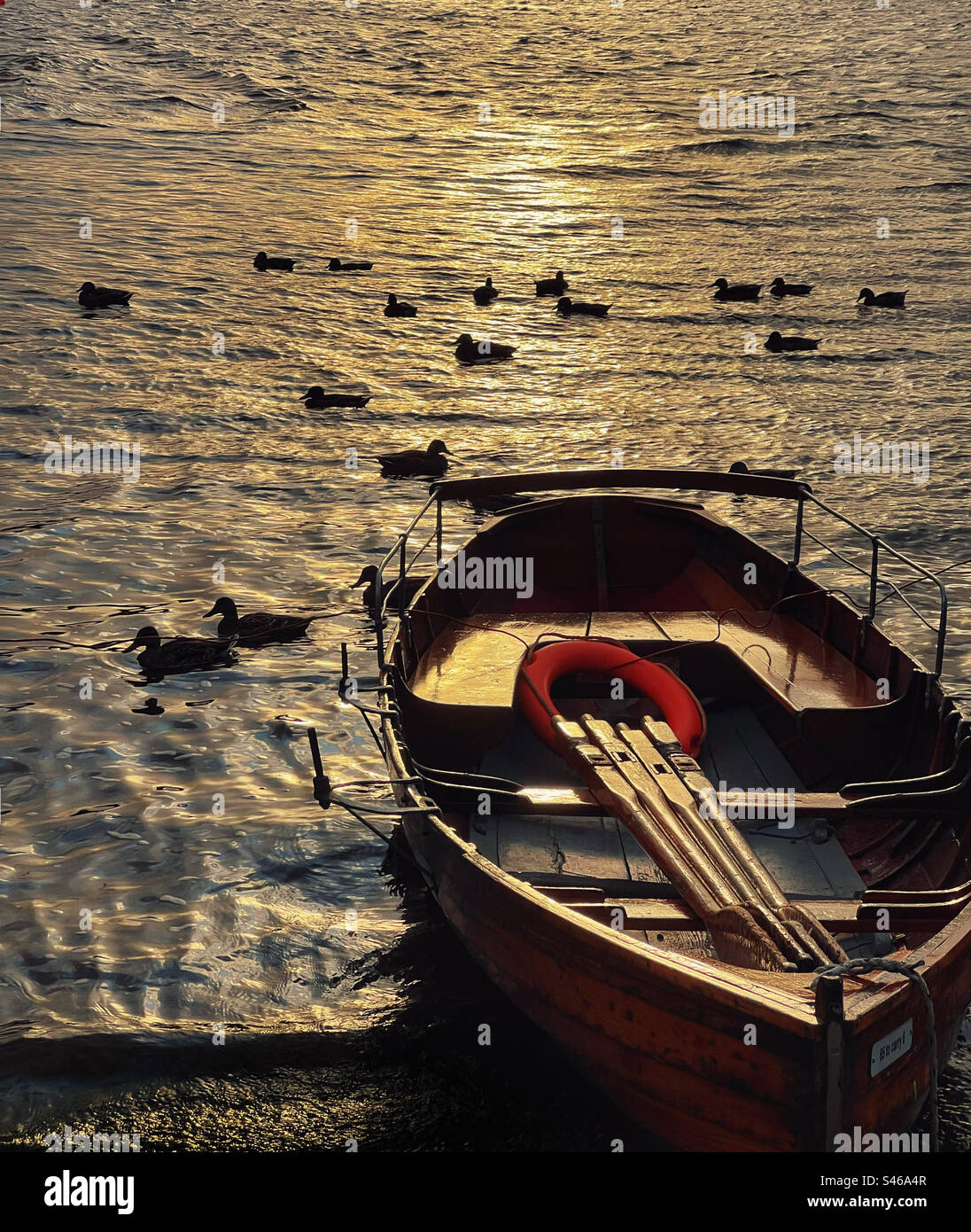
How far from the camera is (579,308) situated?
28.4m

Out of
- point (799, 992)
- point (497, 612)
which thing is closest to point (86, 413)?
point (497, 612)

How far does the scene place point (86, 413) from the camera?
19688mm

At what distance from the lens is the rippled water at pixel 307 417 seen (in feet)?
24.4

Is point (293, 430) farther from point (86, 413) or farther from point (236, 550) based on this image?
point (236, 550)

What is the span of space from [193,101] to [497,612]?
5150 cm

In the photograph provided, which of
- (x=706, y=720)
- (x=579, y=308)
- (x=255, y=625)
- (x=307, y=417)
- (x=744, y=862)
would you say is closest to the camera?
(x=744, y=862)

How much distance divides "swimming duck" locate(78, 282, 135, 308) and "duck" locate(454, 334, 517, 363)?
743 cm

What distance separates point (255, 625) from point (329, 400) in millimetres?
9357

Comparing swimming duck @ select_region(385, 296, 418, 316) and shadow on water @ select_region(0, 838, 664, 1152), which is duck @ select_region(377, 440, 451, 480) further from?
shadow on water @ select_region(0, 838, 664, 1152)

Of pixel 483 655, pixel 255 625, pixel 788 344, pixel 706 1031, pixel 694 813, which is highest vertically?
pixel 788 344

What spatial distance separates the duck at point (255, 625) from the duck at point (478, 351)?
41.6 feet

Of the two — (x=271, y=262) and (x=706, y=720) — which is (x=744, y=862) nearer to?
(x=706, y=720)

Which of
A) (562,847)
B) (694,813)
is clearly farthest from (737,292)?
(694,813)

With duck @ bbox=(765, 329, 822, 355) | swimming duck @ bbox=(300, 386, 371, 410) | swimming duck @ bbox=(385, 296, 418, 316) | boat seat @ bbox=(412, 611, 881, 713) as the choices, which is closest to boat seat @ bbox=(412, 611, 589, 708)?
boat seat @ bbox=(412, 611, 881, 713)
